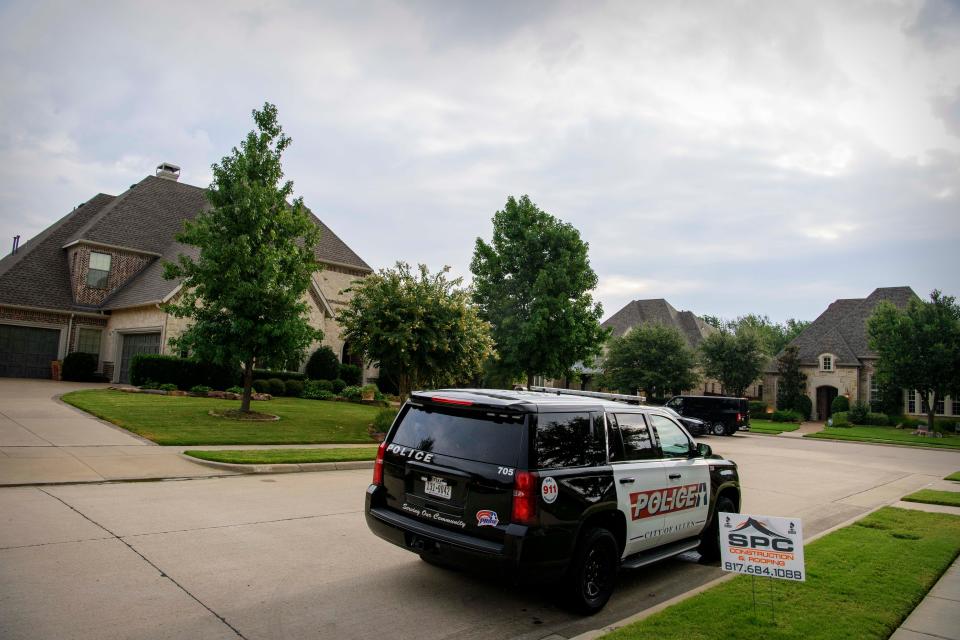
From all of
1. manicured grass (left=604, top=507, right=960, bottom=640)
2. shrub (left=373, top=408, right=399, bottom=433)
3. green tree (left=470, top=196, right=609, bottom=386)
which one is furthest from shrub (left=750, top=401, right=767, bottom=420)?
manicured grass (left=604, top=507, right=960, bottom=640)

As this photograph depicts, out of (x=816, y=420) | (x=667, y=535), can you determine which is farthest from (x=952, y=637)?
(x=816, y=420)

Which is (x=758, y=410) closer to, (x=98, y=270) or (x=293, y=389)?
(x=293, y=389)

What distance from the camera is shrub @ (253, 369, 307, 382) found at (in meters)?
27.6

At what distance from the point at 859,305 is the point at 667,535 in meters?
54.2

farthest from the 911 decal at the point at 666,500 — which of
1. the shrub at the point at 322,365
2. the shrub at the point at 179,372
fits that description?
the shrub at the point at 322,365

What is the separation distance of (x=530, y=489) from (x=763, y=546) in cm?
211

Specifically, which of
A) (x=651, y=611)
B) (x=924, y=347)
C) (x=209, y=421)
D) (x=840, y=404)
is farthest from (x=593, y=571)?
(x=840, y=404)

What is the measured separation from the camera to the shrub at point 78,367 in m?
29.7

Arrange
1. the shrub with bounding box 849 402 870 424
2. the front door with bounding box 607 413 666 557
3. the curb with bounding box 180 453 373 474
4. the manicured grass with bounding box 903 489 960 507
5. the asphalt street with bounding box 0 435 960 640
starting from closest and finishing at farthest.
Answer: the asphalt street with bounding box 0 435 960 640, the front door with bounding box 607 413 666 557, the curb with bounding box 180 453 373 474, the manicured grass with bounding box 903 489 960 507, the shrub with bounding box 849 402 870 424

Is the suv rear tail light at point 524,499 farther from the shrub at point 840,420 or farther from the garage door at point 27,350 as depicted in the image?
the shrub at point 840,420

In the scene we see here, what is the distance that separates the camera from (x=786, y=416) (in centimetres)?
4259

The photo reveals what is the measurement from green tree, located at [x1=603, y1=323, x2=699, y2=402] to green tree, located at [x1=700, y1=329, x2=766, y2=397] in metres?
3.25

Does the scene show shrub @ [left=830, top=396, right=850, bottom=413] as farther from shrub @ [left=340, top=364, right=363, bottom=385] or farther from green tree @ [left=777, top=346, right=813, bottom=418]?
shrub @ [left=340, top=364, right=363, bottom=385]

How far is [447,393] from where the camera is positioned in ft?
19.1
